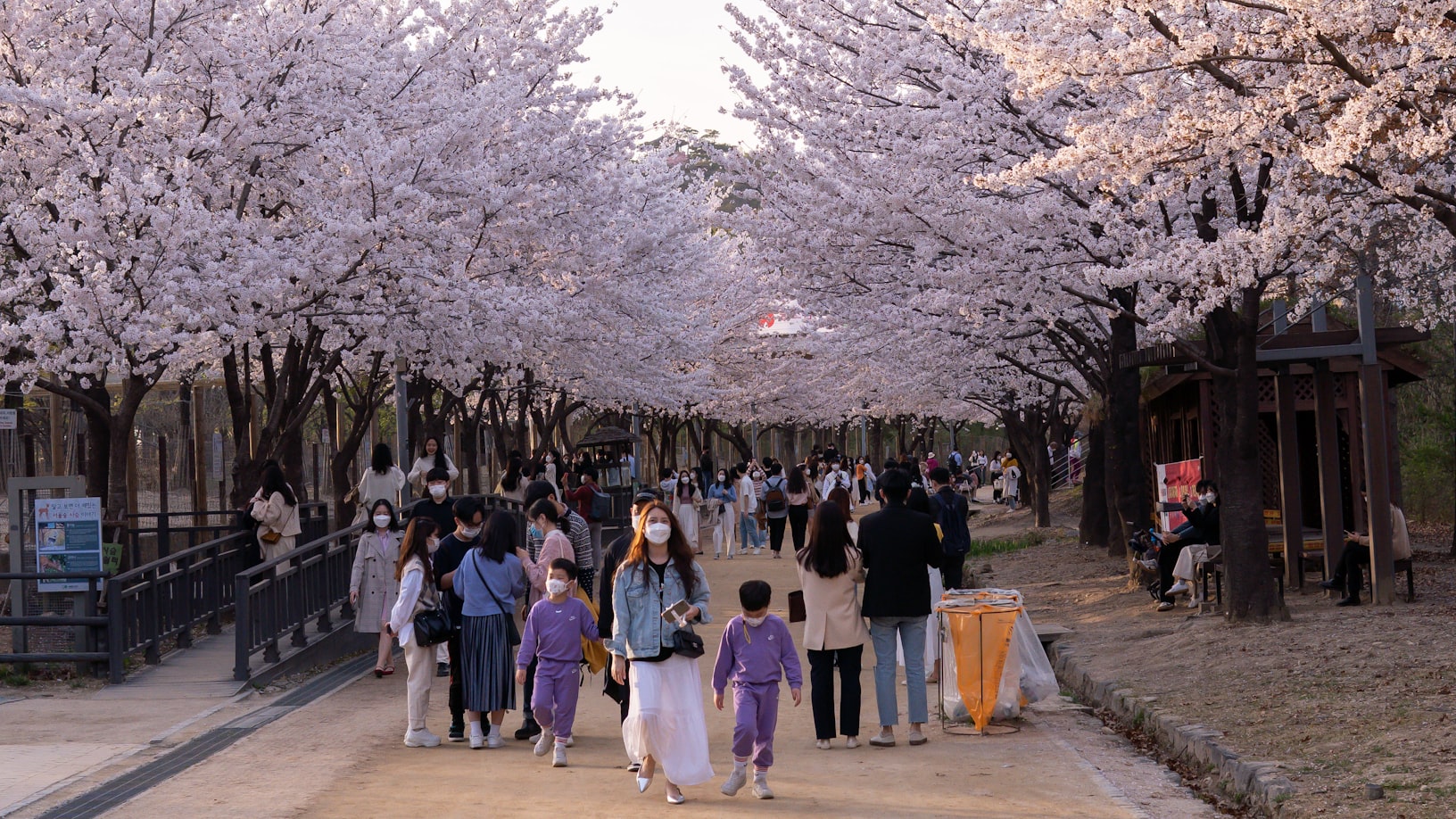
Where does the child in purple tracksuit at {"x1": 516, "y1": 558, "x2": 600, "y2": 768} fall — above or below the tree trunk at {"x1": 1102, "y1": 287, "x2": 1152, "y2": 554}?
below

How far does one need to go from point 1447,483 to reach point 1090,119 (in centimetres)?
1367

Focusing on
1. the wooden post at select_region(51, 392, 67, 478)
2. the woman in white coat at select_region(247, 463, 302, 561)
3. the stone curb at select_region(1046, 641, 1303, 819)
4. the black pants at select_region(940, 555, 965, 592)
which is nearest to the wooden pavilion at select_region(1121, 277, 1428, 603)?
the black pants at select_region(940, 555, 965, 592)

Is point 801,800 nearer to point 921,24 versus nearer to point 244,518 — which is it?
point 244,518

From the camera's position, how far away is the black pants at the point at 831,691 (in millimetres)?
9766

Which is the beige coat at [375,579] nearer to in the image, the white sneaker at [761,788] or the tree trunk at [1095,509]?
the white sneaker at [761,788]

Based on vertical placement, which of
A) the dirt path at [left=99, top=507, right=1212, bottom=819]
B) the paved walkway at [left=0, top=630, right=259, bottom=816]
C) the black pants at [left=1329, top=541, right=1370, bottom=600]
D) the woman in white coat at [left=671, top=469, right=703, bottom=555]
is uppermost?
the woman in white coat at [left=671, top=469, right=703, bottom=555]

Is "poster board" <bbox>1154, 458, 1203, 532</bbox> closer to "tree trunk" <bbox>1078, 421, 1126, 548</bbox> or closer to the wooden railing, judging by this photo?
"tree trunk" <bbox>1078, 421, 1126, 548</bbox>

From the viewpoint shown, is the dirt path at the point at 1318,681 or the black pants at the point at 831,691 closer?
the dirt path at the point at 1318,681

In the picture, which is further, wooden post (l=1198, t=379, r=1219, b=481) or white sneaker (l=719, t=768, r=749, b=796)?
wooden post (l=1198, t=379, r=1219, b=481)

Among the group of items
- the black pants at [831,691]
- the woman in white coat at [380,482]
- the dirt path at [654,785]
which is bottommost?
the dirt path at [654,785]

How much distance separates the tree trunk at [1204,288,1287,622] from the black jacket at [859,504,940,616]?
16.8ft

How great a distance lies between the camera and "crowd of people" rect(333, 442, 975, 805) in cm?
845

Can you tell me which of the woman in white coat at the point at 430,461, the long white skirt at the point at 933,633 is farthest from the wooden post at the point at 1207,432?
the woman in white coat at the point at 430,461

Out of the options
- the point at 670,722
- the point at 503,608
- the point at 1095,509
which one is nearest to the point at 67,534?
the point at 503,608
